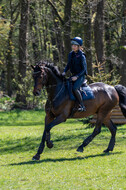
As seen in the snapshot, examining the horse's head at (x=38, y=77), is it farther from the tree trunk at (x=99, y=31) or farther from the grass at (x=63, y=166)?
the tree trunk at (x=99, y=31)

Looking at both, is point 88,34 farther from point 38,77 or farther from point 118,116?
point 38,77

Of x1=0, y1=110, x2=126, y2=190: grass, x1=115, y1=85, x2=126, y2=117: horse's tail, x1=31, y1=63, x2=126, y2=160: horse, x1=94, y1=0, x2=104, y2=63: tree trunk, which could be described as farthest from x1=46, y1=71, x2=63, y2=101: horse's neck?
x1=94, y1=0, x2=104, y2=63: tree trunk

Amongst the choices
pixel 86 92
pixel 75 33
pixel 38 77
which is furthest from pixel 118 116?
pixel 75 33

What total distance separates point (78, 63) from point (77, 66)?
95 mm

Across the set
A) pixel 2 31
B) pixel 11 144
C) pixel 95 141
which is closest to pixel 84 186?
pixel 95 141

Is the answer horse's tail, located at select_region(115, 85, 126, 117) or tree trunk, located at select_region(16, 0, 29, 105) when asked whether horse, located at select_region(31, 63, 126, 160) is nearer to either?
horse's tail, located at select_region(115, 85, 126, 117)

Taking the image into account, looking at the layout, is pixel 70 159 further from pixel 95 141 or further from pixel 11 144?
pixel 11 144

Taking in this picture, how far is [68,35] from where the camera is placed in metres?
27.4

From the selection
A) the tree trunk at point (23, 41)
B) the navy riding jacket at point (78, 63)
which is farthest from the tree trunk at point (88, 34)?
the navy riding jacket at point (78, 63)

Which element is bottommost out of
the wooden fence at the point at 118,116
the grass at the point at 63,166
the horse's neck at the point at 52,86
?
the wooden fence at the point at 118,116

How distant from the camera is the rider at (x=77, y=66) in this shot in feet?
35.3

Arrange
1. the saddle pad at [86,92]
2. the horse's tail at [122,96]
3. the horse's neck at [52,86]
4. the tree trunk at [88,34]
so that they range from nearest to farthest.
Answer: the horse's neck at [52,86]
the saddle pad at [86,92]
the horse's tail at [122,96]
the tree trunk at [88,34]

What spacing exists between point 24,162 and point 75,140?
4.65m

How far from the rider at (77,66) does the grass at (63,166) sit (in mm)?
1656
